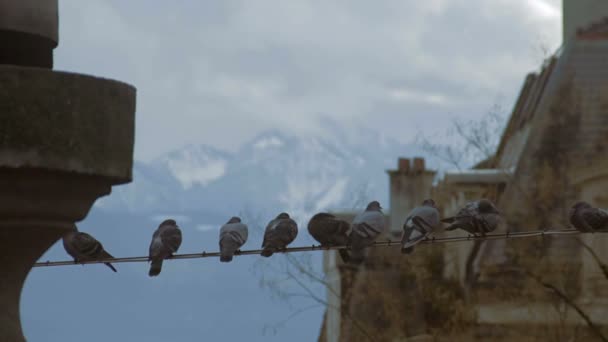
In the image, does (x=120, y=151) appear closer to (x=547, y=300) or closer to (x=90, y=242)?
(x=90, y=242)

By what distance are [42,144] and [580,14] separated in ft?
80.2

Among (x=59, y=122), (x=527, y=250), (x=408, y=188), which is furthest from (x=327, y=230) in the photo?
(x=408, y=188)

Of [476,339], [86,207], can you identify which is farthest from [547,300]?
[86,207]

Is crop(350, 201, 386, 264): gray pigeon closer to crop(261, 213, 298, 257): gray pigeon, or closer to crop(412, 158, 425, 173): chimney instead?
crop(261, 213, 298, 257): gray pigeon

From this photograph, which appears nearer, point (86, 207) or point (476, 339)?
point (86, 207)

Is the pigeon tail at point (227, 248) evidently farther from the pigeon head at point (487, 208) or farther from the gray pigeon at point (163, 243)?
the pigeon head at point (487, 208)

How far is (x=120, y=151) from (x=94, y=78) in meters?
0.48

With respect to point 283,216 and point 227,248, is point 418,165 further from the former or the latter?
point 227,248

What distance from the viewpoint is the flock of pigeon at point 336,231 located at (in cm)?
1137

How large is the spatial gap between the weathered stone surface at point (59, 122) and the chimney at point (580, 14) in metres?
23.2

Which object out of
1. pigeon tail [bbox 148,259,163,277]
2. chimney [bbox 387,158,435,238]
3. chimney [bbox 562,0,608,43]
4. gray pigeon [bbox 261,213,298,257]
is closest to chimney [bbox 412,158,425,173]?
chimney [bbox 387,158,435,238]

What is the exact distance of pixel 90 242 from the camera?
11.4 m

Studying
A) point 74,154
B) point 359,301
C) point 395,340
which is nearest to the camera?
point 74,154

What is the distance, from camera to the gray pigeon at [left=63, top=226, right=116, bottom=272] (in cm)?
1139
